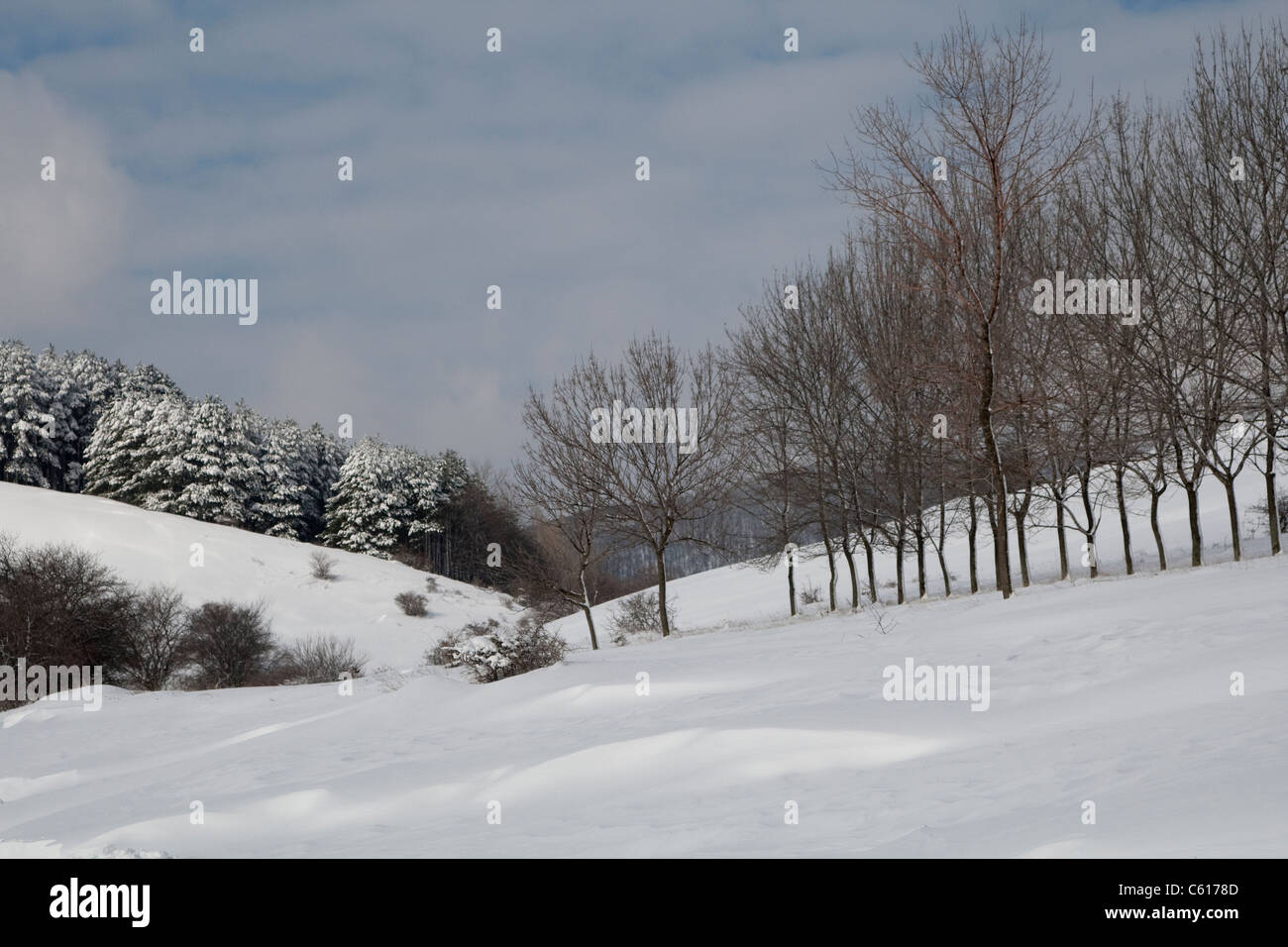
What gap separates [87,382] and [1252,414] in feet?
236

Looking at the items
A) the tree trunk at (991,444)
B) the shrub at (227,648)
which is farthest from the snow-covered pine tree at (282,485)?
the tree trunk at (991,444)

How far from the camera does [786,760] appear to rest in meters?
6.48

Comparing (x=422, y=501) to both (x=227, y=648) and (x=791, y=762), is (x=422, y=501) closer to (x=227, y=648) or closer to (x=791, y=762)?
(x=227, y=648)

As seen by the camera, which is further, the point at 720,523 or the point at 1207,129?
the point at 720,523

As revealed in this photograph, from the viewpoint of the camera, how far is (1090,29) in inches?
579

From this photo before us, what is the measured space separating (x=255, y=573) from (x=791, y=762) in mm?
43733

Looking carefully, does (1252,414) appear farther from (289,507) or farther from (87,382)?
(87,382)

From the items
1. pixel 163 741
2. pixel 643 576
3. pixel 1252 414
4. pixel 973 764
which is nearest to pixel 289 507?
pixel 643 576

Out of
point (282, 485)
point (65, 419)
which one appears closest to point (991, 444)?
point (282, 485)

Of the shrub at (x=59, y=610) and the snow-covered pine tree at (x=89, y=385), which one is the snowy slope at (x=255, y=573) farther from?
the snow-covered pine tree at (x=89, y=385)

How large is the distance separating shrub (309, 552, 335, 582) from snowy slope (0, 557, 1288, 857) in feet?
119

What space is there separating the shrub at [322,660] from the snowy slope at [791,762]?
64.2ft

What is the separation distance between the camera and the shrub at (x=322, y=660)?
3136 cm

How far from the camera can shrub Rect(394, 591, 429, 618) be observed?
45.6 metres
